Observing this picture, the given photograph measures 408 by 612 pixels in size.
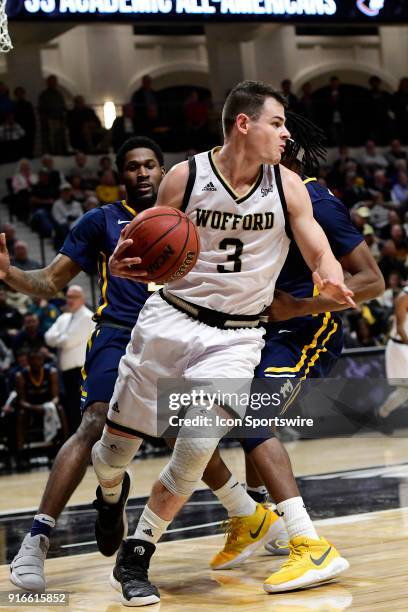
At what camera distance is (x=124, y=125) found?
59.9 ft

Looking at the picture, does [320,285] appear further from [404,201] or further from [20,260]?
[404,201]

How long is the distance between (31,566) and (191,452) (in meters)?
Result: 0.87

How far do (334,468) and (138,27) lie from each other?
14.7 metres

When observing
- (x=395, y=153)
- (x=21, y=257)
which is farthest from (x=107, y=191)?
(x=395, y=153)

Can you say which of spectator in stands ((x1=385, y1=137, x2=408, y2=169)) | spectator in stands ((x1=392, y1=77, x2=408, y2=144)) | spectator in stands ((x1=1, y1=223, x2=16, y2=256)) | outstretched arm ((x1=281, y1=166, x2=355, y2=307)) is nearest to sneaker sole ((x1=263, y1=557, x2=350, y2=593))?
outstretched arm ((x1=281, y1=166, x2=355, y2=307))

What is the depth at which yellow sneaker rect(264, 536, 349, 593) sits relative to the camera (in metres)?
4.12

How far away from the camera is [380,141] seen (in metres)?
20.4

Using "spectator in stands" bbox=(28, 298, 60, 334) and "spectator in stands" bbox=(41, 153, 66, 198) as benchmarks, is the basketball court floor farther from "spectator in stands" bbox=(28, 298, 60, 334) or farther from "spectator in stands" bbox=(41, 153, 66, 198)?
"spectator in stands" bbox=(41, 153, 66, 198)

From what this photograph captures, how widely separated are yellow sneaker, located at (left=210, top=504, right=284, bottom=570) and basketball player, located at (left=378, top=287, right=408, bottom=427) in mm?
6159

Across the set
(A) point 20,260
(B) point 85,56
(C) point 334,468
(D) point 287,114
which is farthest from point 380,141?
(D) point 287,114

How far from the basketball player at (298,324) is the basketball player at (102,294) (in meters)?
0.60

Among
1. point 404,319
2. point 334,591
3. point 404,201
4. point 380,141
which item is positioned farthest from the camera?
point 380,141

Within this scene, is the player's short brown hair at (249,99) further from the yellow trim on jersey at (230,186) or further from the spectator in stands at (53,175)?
the spectator in stands at (53,175)

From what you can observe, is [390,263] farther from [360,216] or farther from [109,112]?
[109,112]
